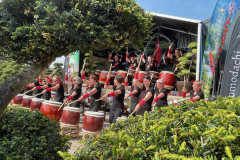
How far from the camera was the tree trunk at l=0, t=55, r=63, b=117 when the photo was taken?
7.49 ft

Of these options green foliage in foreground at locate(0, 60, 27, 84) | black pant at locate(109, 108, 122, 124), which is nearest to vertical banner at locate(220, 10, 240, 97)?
black pant at locate(109, 108, 122, 124)

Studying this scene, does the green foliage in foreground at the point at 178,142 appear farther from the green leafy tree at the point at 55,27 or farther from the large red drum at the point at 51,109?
the large red drum at the point at 51,109

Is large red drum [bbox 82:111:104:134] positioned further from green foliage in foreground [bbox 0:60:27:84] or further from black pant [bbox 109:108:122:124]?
green foliage in foreground [bbox 0:60:27:84]

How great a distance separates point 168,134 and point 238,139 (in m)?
0.36

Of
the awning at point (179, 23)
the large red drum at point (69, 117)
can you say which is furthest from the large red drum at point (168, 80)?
the large red drum at point (69, 117)

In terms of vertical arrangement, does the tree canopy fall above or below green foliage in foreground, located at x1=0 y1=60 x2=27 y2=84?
above

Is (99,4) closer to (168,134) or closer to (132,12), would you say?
(132,12)

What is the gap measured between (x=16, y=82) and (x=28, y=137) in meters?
0.76

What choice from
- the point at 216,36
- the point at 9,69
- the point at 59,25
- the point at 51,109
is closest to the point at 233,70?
the point at 216,36

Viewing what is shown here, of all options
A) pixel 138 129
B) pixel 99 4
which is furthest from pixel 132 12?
pixel 138 129

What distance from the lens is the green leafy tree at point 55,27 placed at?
2027 millimetres

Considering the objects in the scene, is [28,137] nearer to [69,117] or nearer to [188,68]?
[69,117]

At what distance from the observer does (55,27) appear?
1994 mm

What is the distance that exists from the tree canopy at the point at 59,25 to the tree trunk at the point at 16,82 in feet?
0.40
